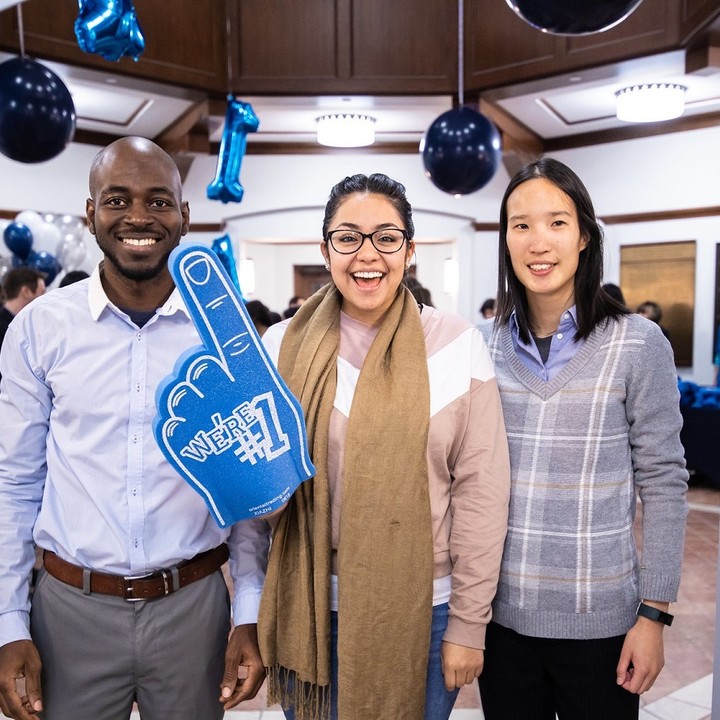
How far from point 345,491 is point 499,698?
561 mm

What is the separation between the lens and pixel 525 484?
1.49m

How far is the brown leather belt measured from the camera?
145 centimetres

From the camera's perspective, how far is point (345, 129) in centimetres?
680

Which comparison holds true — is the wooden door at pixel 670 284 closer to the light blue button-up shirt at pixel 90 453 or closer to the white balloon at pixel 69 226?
the white balloon at pixel 69 226

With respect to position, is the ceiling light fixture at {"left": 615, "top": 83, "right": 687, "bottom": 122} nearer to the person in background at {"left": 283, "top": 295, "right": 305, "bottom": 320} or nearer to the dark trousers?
the person in background at {"left": 283, "top": 295, "right": 305, "bottom": 320}

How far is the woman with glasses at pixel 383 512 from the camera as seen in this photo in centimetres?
143

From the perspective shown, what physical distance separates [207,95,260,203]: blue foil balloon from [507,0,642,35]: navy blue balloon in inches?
107

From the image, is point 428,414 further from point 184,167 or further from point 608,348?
point 184,167

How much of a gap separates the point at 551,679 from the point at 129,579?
0.88 metres

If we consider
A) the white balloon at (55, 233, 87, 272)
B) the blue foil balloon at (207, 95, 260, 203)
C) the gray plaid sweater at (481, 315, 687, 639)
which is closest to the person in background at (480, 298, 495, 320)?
the blue foil balloon at (207, 95, 260, 203)

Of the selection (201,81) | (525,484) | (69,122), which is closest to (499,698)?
(525,484)

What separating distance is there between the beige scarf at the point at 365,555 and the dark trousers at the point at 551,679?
0.17 meters

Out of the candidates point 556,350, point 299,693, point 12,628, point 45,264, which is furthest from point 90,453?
point 45,264

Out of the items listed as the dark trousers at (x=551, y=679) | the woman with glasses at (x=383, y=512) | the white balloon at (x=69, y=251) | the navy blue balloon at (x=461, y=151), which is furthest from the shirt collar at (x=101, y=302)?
the white balloon at (x=69, y=251)
